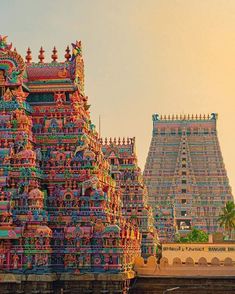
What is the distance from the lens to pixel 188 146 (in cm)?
13012

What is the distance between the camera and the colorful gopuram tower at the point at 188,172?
400 ft

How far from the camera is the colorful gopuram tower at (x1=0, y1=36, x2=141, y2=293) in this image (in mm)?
40875

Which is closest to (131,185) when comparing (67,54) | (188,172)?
(67,54)

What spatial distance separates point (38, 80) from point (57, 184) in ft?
30.9

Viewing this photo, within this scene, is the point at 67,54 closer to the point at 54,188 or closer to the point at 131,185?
the point at 54,188

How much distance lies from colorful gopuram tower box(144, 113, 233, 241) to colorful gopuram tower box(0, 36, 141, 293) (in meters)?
69.1

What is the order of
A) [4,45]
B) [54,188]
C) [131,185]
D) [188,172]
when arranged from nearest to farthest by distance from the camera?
[54,188] → [4,45] → [131,185] → [188,172]

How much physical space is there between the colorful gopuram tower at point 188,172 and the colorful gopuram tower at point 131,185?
45.6 meters

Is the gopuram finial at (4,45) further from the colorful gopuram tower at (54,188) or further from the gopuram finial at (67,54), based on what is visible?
the gopuram finial at (67,54)

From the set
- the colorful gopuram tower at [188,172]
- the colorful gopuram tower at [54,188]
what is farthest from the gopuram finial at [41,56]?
the colorful gopuram tower at [188,172]

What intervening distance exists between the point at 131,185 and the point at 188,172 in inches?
2282

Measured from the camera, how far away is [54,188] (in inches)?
1764

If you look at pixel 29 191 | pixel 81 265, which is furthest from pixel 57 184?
pixel 81 265

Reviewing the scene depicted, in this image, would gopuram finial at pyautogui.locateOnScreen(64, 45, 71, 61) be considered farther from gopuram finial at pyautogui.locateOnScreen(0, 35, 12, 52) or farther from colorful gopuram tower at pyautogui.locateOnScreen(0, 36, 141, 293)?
gopuram finial at pyautogui.locateOnScreen(0, 35, 12, 52)
